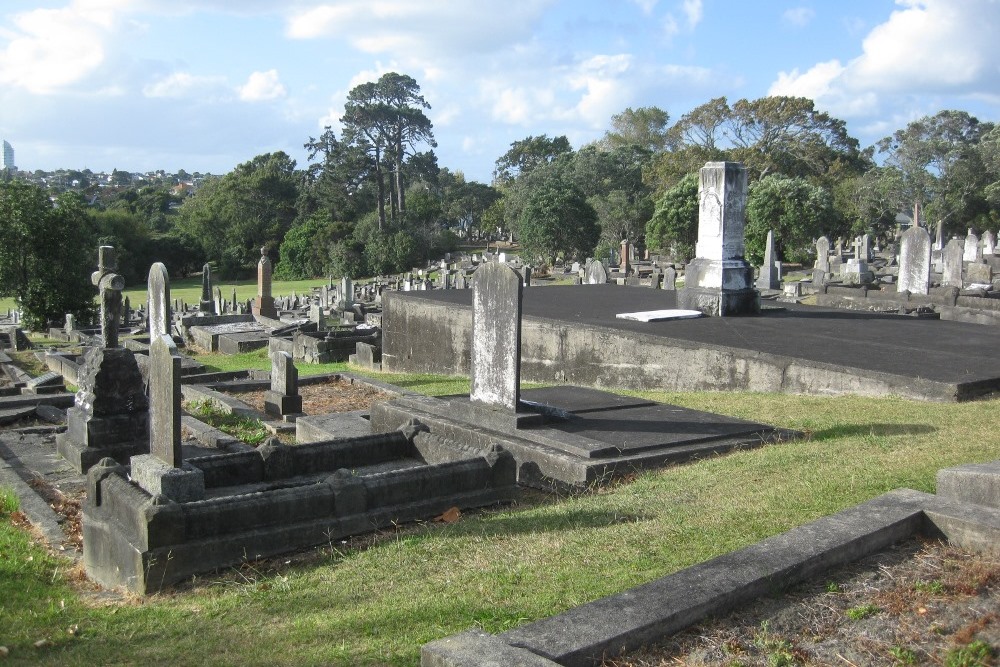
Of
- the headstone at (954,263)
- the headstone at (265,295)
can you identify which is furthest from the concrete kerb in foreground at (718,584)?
the headstone at (265,295)

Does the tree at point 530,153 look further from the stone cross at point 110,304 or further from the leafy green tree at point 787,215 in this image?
the stone cross at point 110,304

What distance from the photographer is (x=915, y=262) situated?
65.2 feet

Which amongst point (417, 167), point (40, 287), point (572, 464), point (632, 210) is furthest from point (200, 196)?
point (572, 464)

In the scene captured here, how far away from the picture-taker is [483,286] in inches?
316

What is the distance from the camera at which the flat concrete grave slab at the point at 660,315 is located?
13593 mm

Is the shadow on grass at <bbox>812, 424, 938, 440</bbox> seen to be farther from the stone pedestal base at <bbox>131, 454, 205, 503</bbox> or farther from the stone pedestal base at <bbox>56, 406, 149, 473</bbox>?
the stone pedestal base at <bbox>56, 406, 149, 473</bbox>

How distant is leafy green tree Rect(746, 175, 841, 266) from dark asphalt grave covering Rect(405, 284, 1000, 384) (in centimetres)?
2611

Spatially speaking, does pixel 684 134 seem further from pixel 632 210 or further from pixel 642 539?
pixel 642 539

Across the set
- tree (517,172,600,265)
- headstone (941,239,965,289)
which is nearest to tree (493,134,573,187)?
tree (517,172,600,265)

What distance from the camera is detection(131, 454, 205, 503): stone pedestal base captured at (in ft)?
21.0

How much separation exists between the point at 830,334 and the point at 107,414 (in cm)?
928

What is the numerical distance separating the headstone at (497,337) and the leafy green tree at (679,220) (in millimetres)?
36203

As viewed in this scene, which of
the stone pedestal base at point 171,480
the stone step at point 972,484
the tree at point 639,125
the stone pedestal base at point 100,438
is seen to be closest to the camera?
the stone step at point 972,484

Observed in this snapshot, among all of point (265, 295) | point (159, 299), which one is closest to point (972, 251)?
point (265, 295)
